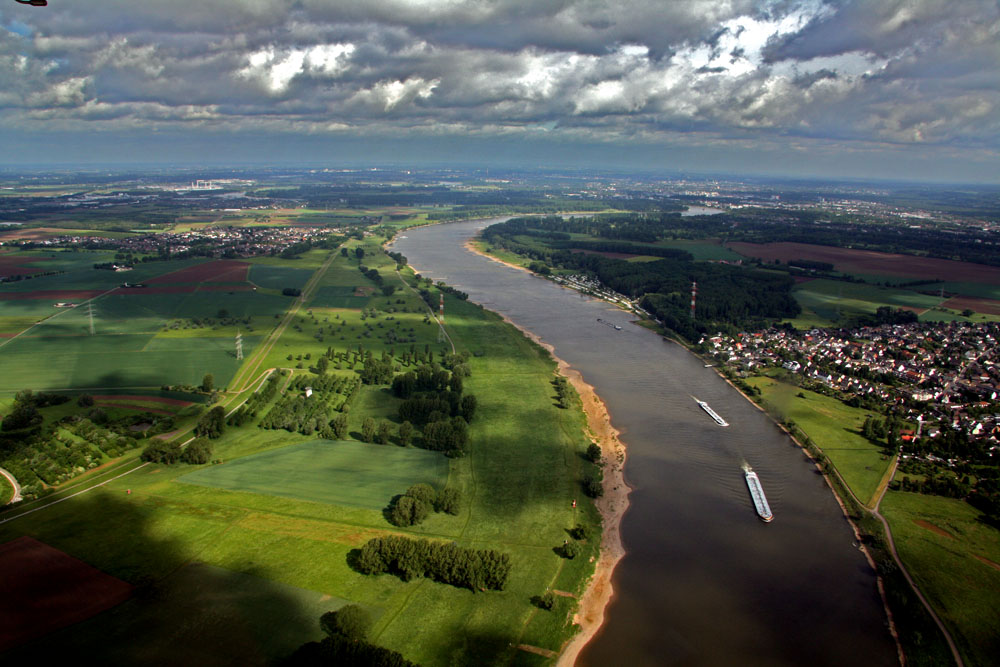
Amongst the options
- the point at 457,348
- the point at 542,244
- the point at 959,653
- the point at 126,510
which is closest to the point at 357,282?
the point at 457,348

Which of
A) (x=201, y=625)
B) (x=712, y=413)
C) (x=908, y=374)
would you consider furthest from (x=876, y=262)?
(x=201, y=625)

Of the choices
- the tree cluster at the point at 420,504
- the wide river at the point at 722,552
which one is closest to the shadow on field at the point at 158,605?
the tree cluster at the point at 420,504

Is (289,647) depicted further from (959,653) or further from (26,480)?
(959,653)

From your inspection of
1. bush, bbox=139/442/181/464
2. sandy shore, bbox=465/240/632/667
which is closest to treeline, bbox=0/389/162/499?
bush, bbox=139/442/181/464

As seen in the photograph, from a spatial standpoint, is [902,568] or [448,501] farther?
[448,501]

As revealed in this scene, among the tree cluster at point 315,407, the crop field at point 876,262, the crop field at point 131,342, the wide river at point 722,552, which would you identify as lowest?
the wide river at point 722,552

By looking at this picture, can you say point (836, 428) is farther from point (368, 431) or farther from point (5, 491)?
point (5, 491)

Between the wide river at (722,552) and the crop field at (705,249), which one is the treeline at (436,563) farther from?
the crop field at (705,249)
